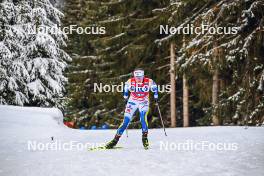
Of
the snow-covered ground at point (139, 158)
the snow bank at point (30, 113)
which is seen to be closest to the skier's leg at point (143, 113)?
the snow-covered ground at point (139, 158)

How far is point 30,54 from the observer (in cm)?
2241

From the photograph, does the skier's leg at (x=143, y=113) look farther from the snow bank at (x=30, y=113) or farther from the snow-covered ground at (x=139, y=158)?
the snow bank at (x=30, y=113)

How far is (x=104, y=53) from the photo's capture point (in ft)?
92.1

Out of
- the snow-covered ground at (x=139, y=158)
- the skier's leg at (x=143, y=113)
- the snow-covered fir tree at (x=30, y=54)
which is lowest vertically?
the snow-covered ground at (x=139, y=158)

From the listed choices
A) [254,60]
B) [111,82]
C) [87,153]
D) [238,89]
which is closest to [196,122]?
[111,82]

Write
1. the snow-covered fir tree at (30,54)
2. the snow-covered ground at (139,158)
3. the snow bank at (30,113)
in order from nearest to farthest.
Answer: the snow-covered ground at (139,158) < the snow bank at (30,113) < the snow-covered fir tree at (30,54)

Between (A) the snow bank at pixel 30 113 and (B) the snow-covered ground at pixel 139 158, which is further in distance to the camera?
(A) the snow bank at pixel 30 113

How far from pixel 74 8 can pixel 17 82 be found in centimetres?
1905

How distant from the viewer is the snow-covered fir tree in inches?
835

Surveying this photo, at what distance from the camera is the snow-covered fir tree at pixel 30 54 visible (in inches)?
835

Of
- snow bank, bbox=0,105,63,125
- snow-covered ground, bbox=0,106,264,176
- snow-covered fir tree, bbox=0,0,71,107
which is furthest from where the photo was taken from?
snow-covered fir tree, bbox=0,0,71,107

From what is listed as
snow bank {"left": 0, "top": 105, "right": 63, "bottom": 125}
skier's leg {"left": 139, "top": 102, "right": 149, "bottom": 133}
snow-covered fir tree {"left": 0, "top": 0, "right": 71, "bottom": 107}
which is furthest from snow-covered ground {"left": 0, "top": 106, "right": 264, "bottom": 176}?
snow-covered fir tree {"left": 0, "top": 0, "right": 71, "bottom": 107}

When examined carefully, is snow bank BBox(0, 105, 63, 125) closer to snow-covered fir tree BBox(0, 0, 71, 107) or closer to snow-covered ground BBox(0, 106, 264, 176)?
snow-covered ground BBox(0, 106, 264, 176)

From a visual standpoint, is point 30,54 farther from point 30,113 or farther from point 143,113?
point 143,113
